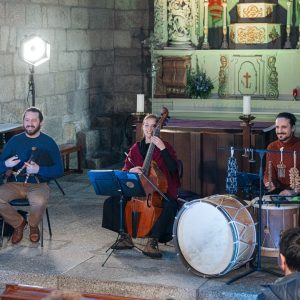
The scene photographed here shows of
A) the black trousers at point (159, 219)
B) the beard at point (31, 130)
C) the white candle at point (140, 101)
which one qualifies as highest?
the white candle at point (140, 101)

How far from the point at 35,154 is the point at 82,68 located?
4.69 m

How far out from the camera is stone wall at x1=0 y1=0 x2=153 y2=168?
10.7m

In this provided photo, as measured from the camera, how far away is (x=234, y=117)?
38.5 ft

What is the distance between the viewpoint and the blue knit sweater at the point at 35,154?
779 centimetres

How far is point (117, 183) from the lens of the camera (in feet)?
23.3

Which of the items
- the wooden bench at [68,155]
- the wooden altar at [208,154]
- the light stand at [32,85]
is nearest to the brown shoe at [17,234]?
the wooden altar at [208,154]

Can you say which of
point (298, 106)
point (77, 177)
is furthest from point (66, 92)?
point (298, 106)

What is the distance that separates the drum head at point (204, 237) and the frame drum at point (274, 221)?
0.38 m

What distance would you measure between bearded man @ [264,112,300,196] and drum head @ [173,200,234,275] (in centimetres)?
99

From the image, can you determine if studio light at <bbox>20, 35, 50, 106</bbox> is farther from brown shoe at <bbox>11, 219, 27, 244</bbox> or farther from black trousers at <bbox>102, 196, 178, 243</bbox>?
black trousers at <bbox>102, 196, 178, 243</bbox>

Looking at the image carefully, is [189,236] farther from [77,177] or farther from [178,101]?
[178,101]

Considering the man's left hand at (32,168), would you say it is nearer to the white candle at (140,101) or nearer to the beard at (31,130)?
the beard at (31,130)

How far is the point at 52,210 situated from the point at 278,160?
267 cm

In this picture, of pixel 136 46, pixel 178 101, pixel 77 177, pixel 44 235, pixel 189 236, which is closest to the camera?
pixel 189 236
